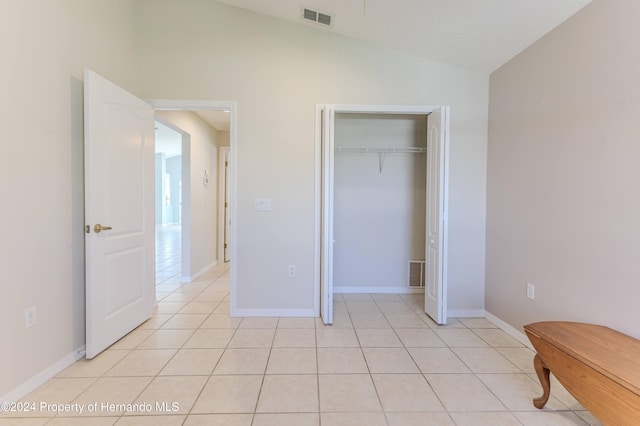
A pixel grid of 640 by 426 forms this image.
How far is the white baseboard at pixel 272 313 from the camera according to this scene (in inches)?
113

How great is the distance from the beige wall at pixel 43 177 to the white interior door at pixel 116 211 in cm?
13

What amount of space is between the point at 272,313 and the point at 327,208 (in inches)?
48.9

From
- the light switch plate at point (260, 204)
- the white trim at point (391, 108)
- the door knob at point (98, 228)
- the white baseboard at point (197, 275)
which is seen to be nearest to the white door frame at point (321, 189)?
the white trim at point (391, 108)

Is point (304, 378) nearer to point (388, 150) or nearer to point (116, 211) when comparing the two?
point (116, 211)

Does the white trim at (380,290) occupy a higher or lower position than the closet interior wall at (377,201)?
lower

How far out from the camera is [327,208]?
8.77 feet

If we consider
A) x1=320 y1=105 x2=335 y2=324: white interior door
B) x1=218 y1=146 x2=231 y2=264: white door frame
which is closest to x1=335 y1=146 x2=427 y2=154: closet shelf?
x1=320 y1=105 x2=335 y2=324: white interior door

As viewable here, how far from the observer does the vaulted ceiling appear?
79.8 inches

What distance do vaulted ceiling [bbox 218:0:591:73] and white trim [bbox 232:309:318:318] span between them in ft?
9.28

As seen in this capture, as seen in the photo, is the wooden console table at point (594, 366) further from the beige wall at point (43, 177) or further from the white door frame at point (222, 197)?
the white door frame at point (222, 197)

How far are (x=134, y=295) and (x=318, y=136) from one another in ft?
7.51

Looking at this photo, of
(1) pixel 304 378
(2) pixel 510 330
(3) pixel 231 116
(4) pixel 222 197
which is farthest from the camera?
(4) pixel 222 197

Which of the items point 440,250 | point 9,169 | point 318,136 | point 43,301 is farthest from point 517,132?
point 43,301

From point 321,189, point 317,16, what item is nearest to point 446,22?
point 317,16
